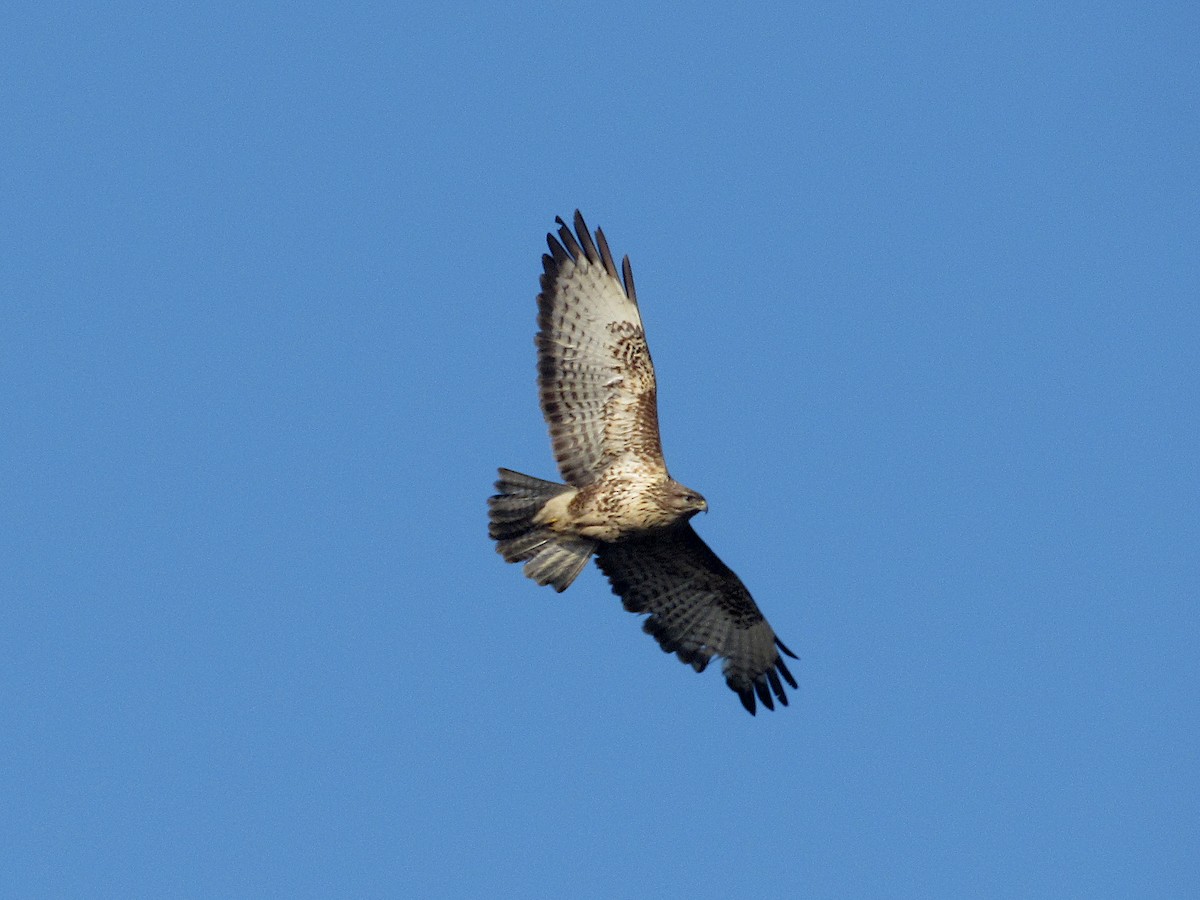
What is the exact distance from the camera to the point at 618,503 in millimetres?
13375

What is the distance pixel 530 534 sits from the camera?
13.6m

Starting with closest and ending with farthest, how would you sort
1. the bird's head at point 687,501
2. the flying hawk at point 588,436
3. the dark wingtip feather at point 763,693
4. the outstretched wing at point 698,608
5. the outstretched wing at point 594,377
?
the bird's head at point 687,501
the flying hawk at point 588,436
the outstretched wing at point 594,377
the outstretched wing at point 698,608
the dark wingtip feather at point 763,693

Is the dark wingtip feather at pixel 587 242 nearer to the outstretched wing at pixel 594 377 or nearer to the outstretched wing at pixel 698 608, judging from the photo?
the outstretched wing at pixel 594 377

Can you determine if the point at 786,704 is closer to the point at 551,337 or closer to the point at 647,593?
the point at 647,593

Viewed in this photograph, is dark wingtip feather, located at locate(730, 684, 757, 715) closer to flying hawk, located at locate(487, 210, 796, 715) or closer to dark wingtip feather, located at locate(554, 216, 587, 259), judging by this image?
flying hawk, located at locate(487, 210, 796, 715)

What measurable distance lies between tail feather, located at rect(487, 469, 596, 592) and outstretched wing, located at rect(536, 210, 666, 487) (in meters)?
0.29

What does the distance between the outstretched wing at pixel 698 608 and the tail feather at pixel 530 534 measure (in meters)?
0.44

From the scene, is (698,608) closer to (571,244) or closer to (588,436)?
(588,436)

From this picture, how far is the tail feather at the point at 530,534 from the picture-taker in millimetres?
13531

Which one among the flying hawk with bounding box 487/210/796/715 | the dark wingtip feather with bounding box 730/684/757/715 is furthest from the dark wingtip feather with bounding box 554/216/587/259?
the dark wingtip feather with bounding box 730/684/757/715

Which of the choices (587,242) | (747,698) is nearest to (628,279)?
(587,242)

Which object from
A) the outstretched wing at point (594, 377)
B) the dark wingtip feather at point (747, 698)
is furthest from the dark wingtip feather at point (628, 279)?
the dark wingtip feather at point (747, 698)

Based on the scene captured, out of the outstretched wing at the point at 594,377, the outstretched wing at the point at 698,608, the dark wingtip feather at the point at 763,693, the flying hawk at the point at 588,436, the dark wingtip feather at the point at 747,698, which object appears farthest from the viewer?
the dark wingtip feather at the point at 763,693

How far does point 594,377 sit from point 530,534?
1.23 m
